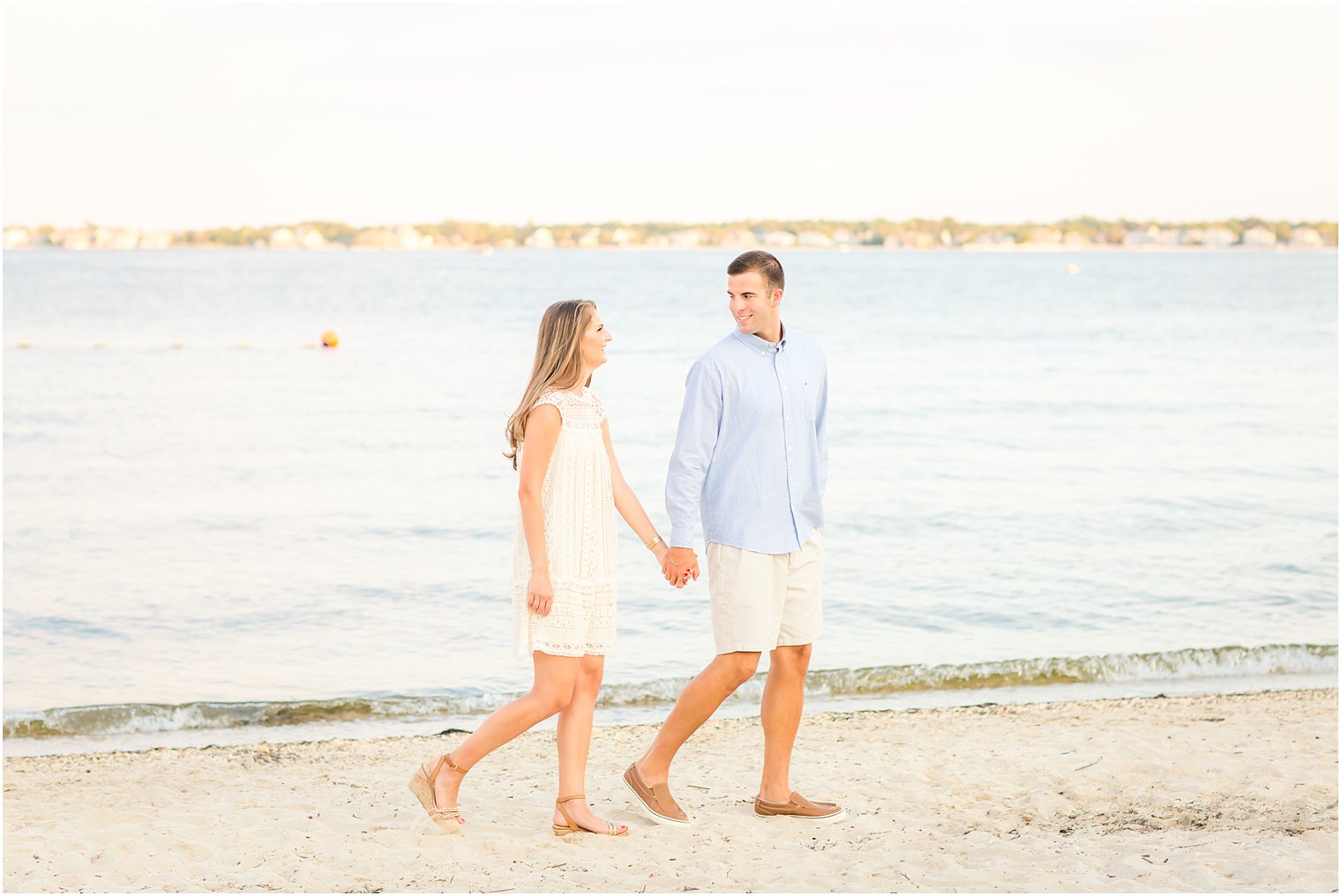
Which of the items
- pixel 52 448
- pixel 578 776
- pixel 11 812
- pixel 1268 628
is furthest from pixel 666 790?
pixel 52 448

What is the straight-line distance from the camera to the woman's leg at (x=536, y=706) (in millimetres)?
4492

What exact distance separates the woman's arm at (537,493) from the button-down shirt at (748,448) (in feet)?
1.44

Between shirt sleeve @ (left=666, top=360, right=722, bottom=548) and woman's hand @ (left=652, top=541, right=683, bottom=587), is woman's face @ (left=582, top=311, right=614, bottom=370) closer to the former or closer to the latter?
shirt sleeve @ (left=666, top=360, right=722, bottom=548)

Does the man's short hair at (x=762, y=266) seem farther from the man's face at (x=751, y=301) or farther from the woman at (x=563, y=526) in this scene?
the woman at (x=563, y=526)

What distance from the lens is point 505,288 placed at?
7900 centimetres

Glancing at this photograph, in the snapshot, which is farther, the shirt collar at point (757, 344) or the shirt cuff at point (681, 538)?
the shirt collar at point (757, 344)

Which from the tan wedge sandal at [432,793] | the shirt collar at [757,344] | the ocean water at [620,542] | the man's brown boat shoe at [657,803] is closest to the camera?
the shirt collar at [757,344]

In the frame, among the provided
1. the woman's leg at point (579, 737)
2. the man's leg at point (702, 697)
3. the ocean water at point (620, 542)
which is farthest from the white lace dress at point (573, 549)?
the ocean water at point (620, 542)

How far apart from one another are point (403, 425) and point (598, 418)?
18258 millimetres

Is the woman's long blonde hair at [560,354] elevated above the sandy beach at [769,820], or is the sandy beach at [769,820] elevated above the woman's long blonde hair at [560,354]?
the woman's long blonde hair at [560,354]

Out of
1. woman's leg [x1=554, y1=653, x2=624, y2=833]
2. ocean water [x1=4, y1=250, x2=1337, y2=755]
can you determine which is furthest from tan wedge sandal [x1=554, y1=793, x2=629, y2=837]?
ocean water [x1=4, y1=250, x2=1337, y2=755]

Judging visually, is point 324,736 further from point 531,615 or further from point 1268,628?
point 1268,628

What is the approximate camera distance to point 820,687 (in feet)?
26.8

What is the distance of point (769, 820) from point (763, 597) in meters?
0.99
